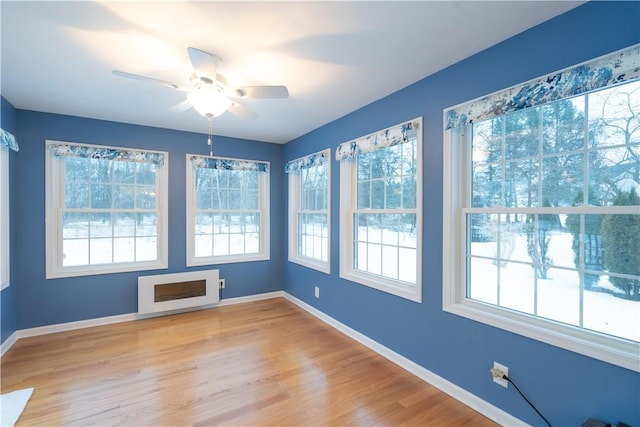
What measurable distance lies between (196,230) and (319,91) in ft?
8.70

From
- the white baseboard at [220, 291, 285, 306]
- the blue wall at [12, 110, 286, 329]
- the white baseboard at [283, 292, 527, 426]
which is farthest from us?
the white baseboard at [220, 291, 285, 306]

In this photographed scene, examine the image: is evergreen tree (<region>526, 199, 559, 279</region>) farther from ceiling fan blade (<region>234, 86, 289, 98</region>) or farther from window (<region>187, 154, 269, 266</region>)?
window (<region>187, 154, 269, 266</region>)

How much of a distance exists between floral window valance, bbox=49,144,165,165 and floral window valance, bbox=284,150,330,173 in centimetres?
172

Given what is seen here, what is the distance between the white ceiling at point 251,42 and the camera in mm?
1607

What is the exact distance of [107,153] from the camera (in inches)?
137

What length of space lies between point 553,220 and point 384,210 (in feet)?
4.55

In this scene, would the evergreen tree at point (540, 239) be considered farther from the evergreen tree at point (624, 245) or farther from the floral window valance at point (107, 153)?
the floral window valance at point (107, 153)

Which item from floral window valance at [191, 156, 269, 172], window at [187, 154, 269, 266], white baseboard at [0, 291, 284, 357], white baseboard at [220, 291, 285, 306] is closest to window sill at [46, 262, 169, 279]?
window at [187, 154, 269, 266]

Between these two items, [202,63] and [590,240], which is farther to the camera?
[202,63]

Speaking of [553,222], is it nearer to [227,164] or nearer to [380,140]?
[380,140]

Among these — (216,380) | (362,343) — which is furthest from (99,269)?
(362,343)

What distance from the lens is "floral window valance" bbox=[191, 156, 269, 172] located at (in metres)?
4.03

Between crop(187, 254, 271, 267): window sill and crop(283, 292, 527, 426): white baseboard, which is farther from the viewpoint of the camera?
crop(187, 254, 271, 267): window sill

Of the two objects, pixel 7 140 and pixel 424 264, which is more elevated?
pixel 7 140
